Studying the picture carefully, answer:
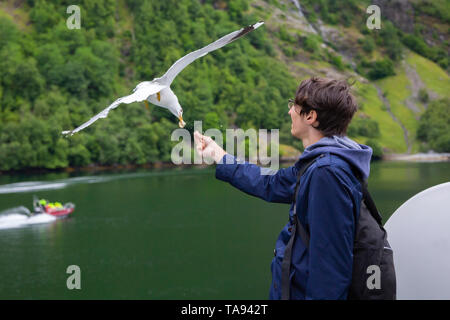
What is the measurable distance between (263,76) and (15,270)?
5650 centimetres

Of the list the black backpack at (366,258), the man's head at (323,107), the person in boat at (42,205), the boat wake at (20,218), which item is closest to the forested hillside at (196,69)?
the person in boat at (42,205)

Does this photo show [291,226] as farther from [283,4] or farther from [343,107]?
[283,4]

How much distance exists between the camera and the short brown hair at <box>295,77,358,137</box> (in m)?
1.36

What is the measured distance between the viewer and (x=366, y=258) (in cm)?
132

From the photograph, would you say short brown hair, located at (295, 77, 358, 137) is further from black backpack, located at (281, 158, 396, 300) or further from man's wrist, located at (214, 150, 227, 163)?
man's wrist, located at (214, 150, 227, 163)

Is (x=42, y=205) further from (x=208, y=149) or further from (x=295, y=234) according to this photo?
(x=295, y=234)

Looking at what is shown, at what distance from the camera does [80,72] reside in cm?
5391

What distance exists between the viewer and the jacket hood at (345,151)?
1.29 m

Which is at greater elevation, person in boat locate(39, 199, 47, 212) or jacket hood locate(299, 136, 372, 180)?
jacket hood locate(299, 136, 372, 180)

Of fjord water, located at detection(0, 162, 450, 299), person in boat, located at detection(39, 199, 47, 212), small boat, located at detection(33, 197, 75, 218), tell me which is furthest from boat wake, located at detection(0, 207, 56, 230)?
person in boat, located at detection(39, 199, 47, 212)

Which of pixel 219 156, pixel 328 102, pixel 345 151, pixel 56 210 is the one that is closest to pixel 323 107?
pixel 328 102

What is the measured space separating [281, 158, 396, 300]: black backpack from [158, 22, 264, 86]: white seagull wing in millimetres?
697

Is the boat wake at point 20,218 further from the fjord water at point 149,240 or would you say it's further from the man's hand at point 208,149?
the man's hand at point 208,149

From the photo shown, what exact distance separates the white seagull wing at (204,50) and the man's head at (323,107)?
0.52 meters
